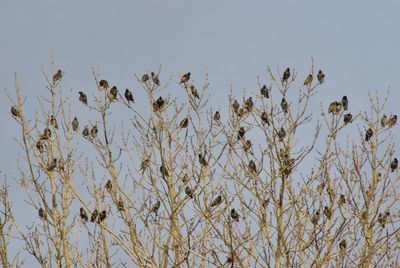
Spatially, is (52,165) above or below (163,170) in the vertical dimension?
above

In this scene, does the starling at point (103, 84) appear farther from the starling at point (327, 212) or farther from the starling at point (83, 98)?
the starling at point (327, 212)

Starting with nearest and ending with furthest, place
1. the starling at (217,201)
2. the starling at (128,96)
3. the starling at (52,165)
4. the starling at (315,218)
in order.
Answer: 1. the starling at (315,218)
2. the starling at (217,201)
3. the starling at (128,96)
4. the starling at (52,165)

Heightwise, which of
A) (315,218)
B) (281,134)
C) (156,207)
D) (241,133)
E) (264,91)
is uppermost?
(264,91)

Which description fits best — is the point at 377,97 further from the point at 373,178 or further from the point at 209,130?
the point at 209,130

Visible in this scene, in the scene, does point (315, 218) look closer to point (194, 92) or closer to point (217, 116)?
point (217, 116)

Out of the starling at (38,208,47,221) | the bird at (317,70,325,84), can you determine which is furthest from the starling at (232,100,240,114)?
the starling at (38,208,47,221)

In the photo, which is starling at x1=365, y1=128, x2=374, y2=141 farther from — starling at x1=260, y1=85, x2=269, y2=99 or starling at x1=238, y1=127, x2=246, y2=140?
starling at x1=238, y1=127, x2=246, y2=140

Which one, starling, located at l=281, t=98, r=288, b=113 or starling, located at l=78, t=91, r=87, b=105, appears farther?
starling, located at l=78, t=91, r=87, b=105

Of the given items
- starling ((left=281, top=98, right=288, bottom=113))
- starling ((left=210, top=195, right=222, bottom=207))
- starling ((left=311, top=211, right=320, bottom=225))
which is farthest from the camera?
starling ((left=210, top=195, right=222, bottom=207))

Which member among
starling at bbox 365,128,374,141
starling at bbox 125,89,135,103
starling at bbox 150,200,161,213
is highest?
starling at bbox 125,89,135,103

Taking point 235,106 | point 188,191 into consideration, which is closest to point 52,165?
point 188,191

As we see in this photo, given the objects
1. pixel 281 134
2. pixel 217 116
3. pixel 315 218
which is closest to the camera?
pixel 315 218

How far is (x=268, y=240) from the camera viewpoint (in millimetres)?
7652

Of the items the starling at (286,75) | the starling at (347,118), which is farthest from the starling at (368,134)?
the starling at (286,75)
